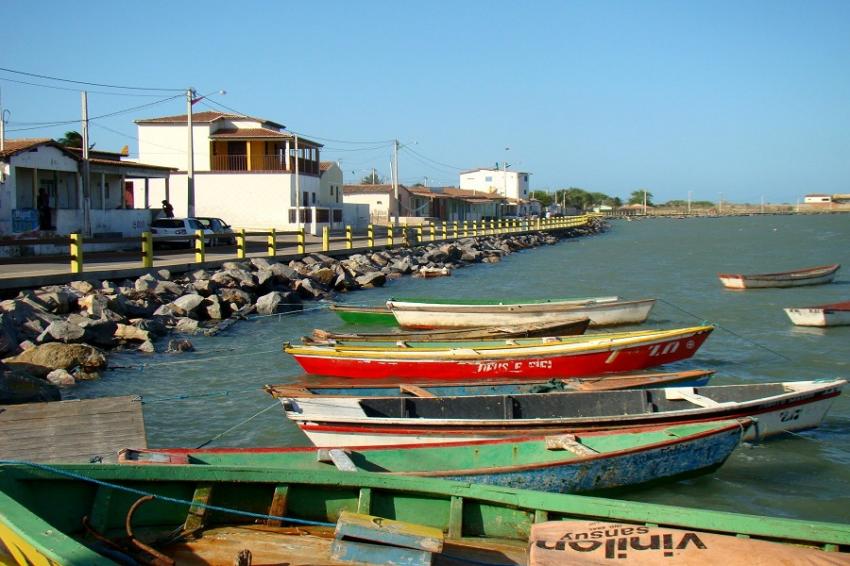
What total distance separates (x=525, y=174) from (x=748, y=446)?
12277 centimetres

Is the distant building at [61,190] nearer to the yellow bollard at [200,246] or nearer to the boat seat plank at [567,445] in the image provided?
the yellow bollard at [200,246]

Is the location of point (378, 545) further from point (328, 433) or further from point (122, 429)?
point (122, 429)

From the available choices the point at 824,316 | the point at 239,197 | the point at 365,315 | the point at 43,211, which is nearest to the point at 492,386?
the point at 365,315

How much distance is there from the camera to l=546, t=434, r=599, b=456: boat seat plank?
8.24 meters

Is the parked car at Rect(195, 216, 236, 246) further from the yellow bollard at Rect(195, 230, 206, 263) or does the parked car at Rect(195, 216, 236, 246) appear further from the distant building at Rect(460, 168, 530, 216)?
the distant building at Rect(460, 168, 530, 216)

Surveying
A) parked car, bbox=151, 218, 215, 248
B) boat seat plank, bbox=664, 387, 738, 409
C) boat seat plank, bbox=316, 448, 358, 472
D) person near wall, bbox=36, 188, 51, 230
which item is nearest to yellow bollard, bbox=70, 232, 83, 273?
person near wall, bbox=36, 188, 51, 230

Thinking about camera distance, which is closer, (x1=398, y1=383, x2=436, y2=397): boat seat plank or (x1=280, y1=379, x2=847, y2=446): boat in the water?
(x1=280, y1=379, x2=847, y2=446): boat in the water

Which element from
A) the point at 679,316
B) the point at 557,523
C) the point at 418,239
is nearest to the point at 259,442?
the point at 557,523

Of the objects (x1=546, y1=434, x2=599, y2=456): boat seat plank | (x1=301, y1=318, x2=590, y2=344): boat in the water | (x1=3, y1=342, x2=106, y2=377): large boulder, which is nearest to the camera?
(x1=546, y1=434, x2=599, y2=456): boat seat plank

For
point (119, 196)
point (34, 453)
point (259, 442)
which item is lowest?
point (259, 442)

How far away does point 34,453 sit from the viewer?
333 inches

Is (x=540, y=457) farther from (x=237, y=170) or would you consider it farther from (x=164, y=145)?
(x=164, y=145)

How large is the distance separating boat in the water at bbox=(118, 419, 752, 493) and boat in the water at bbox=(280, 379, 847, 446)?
1.38 ft

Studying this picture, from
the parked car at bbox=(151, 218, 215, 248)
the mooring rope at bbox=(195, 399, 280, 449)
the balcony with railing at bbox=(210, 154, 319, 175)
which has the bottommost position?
the mooring rope at bbox=(195, 399, 280, 449)
